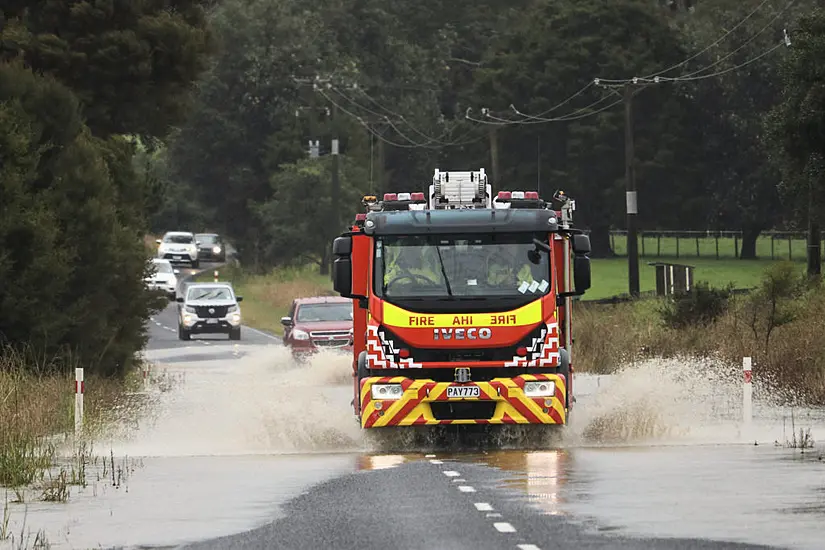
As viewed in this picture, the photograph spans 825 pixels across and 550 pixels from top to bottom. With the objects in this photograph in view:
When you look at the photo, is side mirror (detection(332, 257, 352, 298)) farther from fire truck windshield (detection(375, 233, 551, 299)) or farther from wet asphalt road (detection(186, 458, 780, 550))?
wet asphalt road (detection(186, 458, 780, 550))

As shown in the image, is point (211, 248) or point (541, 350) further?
point (211, 248)

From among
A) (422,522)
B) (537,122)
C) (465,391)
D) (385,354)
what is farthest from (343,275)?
(537,122)

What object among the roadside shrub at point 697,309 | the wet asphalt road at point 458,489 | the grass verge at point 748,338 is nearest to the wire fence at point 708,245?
the roadside shrub at point 697,309

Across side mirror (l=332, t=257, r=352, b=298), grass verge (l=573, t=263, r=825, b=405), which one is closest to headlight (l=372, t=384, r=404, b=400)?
side mirror (l=332, t=257, r=352, b=298)

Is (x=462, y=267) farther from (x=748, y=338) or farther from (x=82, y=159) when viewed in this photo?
(x=748, y=338)

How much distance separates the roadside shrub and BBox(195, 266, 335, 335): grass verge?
82.8 ft

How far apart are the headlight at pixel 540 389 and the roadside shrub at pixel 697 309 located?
697 inches

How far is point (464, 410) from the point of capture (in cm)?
2220

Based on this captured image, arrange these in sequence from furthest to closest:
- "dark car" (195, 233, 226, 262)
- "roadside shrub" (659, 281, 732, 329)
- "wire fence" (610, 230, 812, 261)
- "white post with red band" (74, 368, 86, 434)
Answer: "dark car" (195, 233, 226, 262)
"wire fence" (610, 230, 812, 261)
"roadside shrub" (659, 281, 732, 329)
"white post with red band" (74, 368, 86, 434)

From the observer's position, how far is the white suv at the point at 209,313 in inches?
2331

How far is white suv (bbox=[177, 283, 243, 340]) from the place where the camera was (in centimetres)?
5922

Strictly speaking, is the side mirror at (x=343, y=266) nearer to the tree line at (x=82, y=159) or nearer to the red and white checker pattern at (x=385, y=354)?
the red and white checker pattern at (x=385, y=354)

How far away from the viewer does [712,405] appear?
3042 centimetres

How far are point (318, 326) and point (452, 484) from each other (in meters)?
24.7
